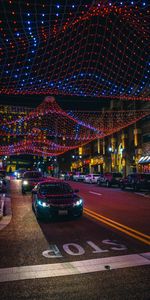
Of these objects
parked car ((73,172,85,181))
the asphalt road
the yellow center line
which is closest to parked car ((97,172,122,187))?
parked car ((73,172,85,181))

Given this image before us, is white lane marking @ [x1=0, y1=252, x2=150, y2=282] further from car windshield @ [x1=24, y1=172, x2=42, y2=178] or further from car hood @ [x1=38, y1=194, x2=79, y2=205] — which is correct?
car windshield @ [x1=24, y1=172, x2=42, y2=178]

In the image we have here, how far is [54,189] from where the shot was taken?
493 inches

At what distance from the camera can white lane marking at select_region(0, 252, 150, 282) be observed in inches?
213

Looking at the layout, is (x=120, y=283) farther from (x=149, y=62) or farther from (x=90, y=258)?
(x=149, y=62)

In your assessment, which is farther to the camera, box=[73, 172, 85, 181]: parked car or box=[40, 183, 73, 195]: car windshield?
box=[73, 172, 85, 181]: parked car

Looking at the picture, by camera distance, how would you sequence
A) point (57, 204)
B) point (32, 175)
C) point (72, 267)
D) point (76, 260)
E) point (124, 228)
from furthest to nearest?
1. point (32, 175)
2. point (57, 204)
3. point (124, 228)
4. point (76, 260)
5. point (72, 267)

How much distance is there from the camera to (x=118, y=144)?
183ft

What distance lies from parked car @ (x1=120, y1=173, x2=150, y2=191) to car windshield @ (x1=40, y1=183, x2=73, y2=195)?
14.4m

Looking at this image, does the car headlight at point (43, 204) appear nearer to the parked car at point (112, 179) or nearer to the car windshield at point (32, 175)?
the car windshield at point (32, 175)

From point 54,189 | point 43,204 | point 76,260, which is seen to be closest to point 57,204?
point 43,204

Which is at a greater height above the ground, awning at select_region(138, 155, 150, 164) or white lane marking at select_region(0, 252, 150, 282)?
awning at select_region(138, 155, 150, 164)

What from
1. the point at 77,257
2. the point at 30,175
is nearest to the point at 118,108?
the point at 30,175

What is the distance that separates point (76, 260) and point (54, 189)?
6.38 m

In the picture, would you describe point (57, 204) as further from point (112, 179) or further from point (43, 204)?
point (112, 179)
